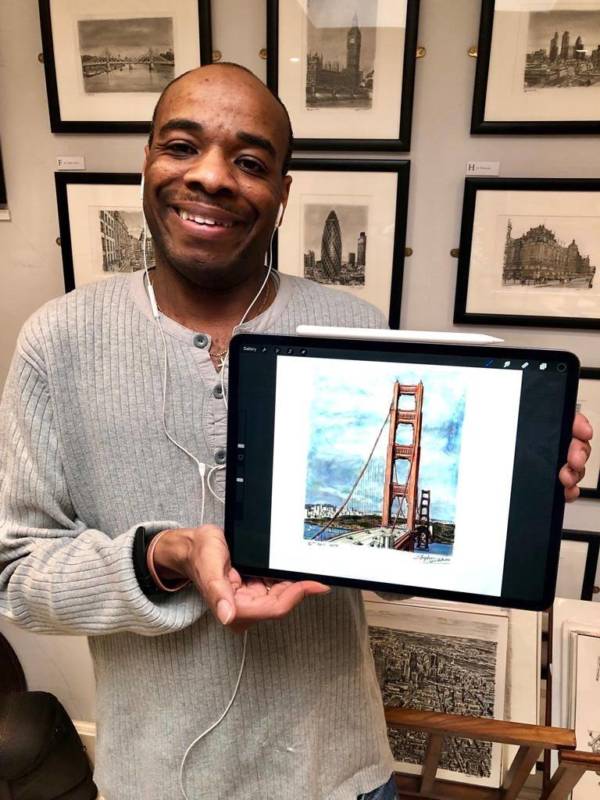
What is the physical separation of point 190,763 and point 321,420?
1.60ft

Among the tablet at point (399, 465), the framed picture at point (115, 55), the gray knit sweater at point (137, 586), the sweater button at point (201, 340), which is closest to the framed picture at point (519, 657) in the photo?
the gray knit sweater at point (137, 586)

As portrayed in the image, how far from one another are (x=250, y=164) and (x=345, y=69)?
51 cm

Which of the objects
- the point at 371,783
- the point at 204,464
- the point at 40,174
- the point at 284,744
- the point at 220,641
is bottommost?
the point at 371,783

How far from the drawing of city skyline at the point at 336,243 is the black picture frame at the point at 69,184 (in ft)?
1.22

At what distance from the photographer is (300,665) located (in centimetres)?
67

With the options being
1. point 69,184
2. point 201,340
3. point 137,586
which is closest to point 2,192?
point 69,184

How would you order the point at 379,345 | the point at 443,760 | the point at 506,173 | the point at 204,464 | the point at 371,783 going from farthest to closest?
the point at 443,760, the point at 506,173, the point at 371,783, the point at 204,464, the point at 379,345

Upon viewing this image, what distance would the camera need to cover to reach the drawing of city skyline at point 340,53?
95 centimetres

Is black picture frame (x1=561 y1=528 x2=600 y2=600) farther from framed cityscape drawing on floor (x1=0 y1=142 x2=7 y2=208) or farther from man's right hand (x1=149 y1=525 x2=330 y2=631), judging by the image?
framed cityscape drawing on floor (x1=0 y1=142 x2=7 y2=208)

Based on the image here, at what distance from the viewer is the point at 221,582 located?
1.66 feet

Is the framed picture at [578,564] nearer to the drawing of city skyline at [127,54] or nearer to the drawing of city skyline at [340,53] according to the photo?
the drawing of city skyline at [340,53]

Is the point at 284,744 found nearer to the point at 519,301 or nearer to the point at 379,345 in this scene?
the point at 379,345

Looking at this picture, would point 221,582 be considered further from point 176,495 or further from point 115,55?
point 115,55

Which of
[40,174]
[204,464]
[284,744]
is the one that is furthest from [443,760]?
[40,174]
